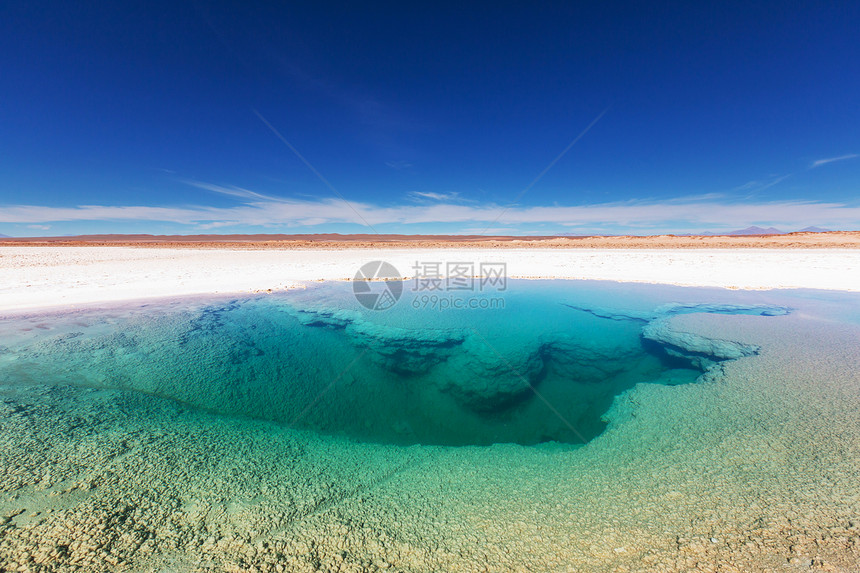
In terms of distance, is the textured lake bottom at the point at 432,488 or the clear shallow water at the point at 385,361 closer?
the textured lake bottom at the point at 432,488

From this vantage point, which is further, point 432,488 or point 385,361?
point 385,361

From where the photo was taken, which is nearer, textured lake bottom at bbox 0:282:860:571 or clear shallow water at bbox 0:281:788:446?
textured lake bottom at bbox 0:282:860:571

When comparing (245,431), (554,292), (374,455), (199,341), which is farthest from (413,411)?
A: (554,292)
